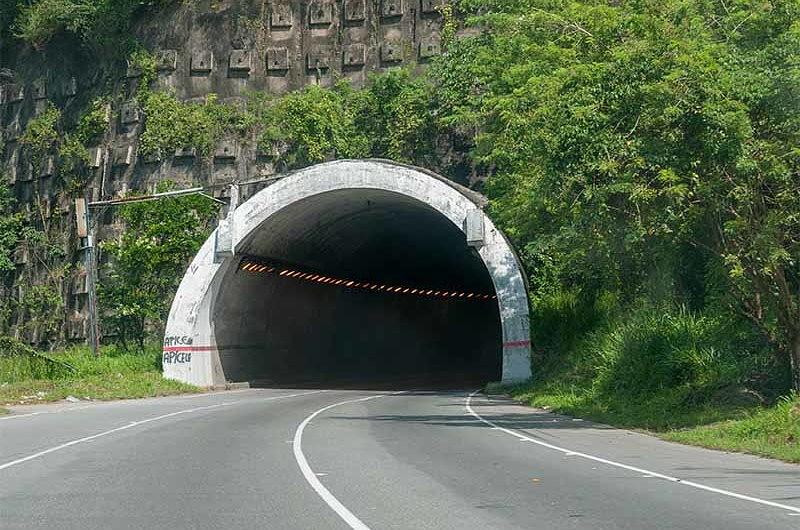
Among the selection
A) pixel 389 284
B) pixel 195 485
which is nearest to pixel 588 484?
pixel 195 485

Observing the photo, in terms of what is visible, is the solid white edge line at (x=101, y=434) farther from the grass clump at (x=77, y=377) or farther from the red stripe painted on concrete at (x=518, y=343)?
the red stripe painted on concrete at (x=518, y=343)

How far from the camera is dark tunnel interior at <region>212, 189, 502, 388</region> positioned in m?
42.7

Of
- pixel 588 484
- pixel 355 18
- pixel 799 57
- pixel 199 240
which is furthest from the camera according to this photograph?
pixel 355 18

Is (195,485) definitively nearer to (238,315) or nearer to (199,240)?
(238,315)

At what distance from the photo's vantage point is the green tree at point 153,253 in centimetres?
4569

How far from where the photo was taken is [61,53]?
53.7 metres

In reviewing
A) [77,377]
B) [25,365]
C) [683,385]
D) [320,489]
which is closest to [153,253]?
[77,377]

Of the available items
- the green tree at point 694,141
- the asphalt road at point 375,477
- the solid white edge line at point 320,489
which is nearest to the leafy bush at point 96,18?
the asphalt road at point 375,477

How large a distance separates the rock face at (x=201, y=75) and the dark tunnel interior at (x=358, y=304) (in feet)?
15.9

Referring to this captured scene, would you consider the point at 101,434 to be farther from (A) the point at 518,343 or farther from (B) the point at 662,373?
(A) the point at 518,343

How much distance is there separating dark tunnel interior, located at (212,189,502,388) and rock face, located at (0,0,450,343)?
15.9 feet

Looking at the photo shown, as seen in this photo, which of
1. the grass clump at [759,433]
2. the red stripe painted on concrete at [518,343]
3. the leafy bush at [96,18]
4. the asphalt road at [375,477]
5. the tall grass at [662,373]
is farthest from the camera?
the leafy bush at [96,18]

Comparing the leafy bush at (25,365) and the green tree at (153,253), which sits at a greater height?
the green tree at (153,253)

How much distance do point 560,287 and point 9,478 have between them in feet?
90.4
